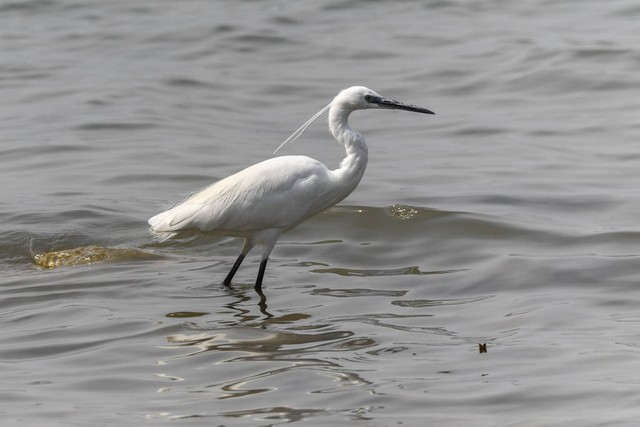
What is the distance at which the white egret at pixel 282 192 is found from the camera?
8359mm

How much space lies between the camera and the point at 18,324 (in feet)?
25.2

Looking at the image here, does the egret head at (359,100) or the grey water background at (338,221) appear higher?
the egret head at (359,100)

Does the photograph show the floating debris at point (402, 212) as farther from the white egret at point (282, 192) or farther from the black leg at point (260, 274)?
the black leg at point (260, 274)

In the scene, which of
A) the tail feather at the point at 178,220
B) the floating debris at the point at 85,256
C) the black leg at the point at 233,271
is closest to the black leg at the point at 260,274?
the black leg at the point at 233,271

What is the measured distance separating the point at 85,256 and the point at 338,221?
219cm

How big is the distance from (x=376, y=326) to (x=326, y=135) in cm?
642

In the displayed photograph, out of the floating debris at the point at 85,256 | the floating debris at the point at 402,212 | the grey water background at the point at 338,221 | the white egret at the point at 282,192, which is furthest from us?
the floating debris at the point at 402,212

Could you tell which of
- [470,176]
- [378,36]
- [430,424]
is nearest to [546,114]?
[470,176]

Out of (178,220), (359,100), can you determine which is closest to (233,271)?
(178,220)

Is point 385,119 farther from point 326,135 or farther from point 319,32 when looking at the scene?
point 319,32

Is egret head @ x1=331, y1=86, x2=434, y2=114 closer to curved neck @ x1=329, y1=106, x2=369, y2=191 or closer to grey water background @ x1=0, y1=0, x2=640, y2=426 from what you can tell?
curved neck @ x1=329, y1=106, x2=369, y2=191

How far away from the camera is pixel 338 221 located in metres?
10.6

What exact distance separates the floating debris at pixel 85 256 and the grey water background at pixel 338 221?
0.13m

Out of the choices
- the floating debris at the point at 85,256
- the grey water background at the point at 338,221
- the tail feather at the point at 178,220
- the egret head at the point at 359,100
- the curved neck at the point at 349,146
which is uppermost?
the egret head at the point at 359,100
